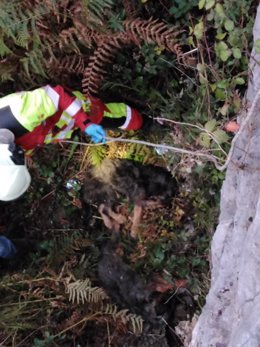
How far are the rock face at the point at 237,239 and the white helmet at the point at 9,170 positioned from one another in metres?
1.50

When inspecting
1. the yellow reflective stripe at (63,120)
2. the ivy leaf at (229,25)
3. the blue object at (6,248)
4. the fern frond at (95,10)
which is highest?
the ivy leaf at (229,25)

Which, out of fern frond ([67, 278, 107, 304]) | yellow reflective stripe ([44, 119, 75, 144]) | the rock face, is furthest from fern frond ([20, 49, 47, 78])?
fern frond ([67, 278, 107, 304])

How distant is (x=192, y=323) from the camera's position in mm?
4543

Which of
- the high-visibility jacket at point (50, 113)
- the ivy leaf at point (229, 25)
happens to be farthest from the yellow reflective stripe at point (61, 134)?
the ivy leaf at point (229, 25)

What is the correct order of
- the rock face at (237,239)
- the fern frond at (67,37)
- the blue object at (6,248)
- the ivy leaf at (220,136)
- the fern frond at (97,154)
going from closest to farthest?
the rock face at (237,239), the ivy leaf at (220,136), the fern frond at (67,37), the fern frond at (97,154), the blue object at (6,248)

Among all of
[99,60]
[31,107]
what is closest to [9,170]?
[31,107]

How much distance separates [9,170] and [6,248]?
181 cm

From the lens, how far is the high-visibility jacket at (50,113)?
3805mm

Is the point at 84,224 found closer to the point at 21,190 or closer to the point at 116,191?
the point at 116,191

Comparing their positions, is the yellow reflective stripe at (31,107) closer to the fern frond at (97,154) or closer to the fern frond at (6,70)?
the fern frond at (6,70)

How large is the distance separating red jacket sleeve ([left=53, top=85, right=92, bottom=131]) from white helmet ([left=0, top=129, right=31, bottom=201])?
0.49 meters

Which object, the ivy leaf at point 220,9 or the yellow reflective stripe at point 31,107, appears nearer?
the ivy leaf at point 220,9

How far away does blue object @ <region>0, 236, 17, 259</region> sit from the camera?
5230 millimetres

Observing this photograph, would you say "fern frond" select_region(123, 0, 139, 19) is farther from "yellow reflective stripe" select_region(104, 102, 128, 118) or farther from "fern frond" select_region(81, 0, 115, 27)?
"yellow reflective stripe" select_region(104, 102, 128, 118)
